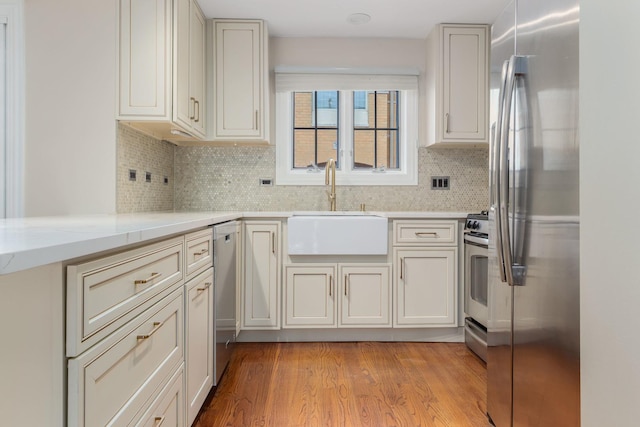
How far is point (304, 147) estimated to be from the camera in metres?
3.28

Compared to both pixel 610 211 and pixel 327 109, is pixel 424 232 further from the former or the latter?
pixel 610 211

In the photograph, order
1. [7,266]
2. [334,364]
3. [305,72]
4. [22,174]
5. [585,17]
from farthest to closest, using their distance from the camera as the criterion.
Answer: [305,72]
[334,364]
[22,174]
[585,17]
[7,266]

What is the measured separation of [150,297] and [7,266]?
603 mm

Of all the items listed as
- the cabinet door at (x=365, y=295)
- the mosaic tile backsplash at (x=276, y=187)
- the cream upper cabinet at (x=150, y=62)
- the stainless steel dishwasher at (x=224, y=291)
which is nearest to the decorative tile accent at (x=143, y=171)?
the mosaic tile backsplash at (x=276, y=187)

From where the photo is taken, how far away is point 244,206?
124 inches

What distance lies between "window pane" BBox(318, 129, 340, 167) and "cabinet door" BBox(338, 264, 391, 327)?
1088 mm

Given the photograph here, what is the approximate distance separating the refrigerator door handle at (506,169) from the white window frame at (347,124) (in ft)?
6.20

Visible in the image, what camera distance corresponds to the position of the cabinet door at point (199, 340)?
4.85 ft

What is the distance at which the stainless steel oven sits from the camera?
2332 millimetres

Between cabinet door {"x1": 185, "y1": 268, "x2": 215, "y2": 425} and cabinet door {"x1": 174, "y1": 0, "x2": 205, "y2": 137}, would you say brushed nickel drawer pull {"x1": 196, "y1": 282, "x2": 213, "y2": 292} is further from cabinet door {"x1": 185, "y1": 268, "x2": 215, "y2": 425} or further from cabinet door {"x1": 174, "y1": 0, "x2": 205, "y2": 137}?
cabinet door {"x1": 174, "y1": 0, "x2": 205, "y2": 137}

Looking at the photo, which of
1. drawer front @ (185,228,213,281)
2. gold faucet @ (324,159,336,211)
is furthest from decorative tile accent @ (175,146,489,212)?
drawer front @ (185,228,213,281)

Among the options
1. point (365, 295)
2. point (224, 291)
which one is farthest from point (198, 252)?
point (365, 295)

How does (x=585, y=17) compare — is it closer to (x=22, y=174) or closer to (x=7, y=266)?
(x=7, y=266)

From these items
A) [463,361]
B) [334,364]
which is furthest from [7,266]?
[463,361]
